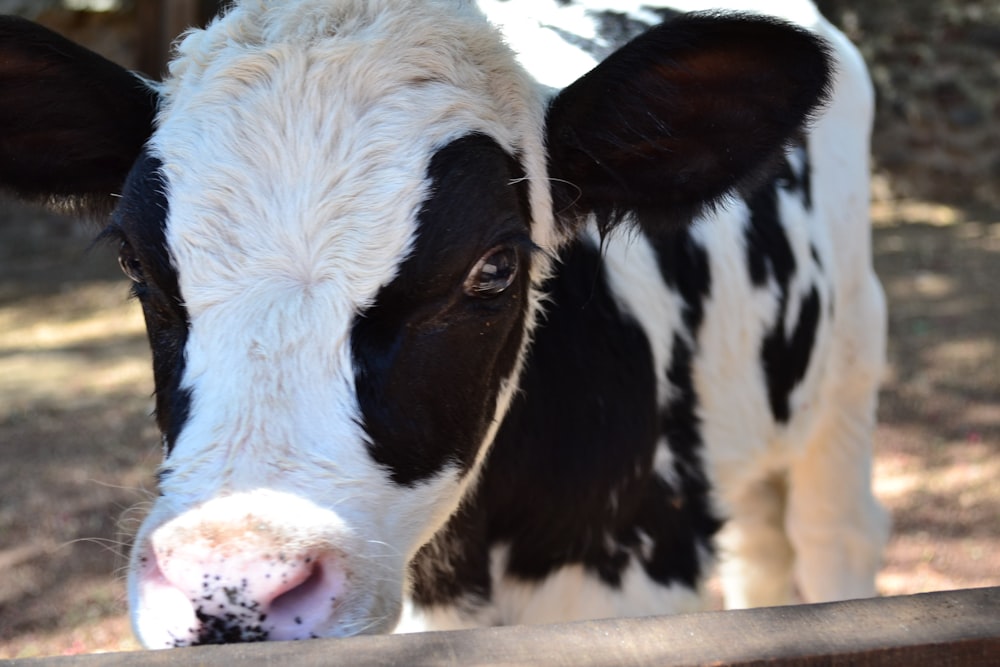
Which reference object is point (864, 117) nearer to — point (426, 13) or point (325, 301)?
point (426, 13)

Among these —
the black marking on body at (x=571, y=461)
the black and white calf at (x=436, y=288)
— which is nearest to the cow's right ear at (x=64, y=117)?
the black and white calf at (x=436, y=288)

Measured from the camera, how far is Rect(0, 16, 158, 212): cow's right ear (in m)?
2.29

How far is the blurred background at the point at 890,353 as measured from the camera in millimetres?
4207

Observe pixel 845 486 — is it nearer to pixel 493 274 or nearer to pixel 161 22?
pixel 493 274

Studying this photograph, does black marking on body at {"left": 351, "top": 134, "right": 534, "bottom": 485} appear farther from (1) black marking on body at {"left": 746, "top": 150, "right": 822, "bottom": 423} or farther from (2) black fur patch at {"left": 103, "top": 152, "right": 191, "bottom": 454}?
(1) black marking on body at {"left": 746, "top": 150, "right": 822, "bottom": 423}

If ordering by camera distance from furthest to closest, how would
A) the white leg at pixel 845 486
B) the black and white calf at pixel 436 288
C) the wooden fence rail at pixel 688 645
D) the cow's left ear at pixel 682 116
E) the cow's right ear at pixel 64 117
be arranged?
the white leg at pixel 845 486 < the cow's right ear at pixel 64 117 < the cow's left ear at pixel 682 116 < the black and white calf at pixel 436 288 < the wooden fence rail at pixel 688 645

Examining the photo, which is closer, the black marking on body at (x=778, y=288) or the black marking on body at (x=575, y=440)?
the black marking on body at (x=575, y=440)

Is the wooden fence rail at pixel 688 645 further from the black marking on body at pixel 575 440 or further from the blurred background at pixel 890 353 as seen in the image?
the black marking on body at pixel 575 440

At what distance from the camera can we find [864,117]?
13.4ft

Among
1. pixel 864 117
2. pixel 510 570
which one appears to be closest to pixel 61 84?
pixel 510 570

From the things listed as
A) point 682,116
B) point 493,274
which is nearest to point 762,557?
point 682,116

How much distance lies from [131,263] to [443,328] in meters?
0.61

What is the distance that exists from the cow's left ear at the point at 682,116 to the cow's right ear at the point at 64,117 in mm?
878

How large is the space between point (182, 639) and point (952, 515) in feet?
12.5
